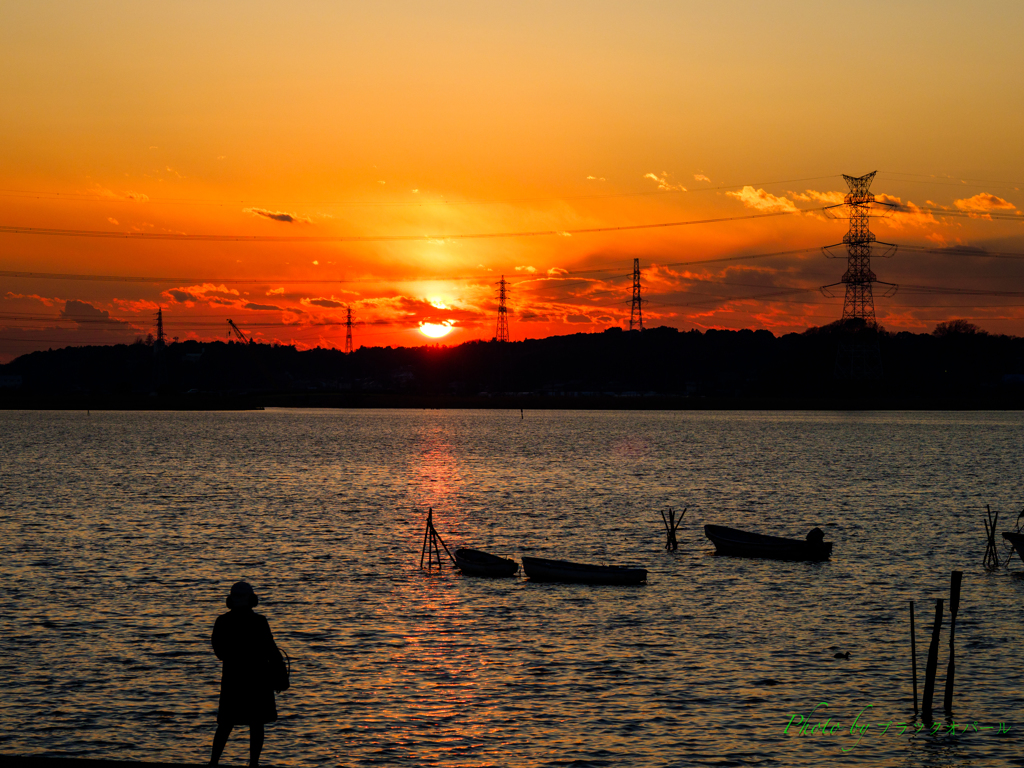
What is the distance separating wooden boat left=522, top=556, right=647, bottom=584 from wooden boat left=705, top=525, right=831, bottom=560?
10.7m

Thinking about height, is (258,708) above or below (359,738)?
above

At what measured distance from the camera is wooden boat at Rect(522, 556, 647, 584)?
47.2 m

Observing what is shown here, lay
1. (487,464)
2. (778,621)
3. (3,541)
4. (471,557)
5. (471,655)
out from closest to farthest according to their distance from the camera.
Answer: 1. (471,655)
2. (778,621)
3. (471,557)
4. (3,541)
5. (487,464)

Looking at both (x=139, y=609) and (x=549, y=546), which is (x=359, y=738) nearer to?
(x=139, y=609)

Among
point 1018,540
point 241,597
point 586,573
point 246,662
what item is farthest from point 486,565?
point 241,597

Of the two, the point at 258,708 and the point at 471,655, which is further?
the point at 471,655

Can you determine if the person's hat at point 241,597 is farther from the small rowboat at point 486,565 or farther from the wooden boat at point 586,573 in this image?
the small rowboat at point 486,565

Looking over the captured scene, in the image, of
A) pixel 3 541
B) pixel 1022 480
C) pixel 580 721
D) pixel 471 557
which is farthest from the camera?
pixel 1022 480

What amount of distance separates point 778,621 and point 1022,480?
90256mm

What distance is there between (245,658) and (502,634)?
1964cm

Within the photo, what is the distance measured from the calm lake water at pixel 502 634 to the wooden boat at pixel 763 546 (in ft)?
3.17

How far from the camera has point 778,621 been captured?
132ft

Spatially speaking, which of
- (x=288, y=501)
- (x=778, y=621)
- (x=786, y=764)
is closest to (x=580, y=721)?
(x=786, y=764)

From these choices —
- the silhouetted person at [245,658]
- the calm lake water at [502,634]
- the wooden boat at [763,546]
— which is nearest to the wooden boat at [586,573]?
the calm lake water at [502,634]
